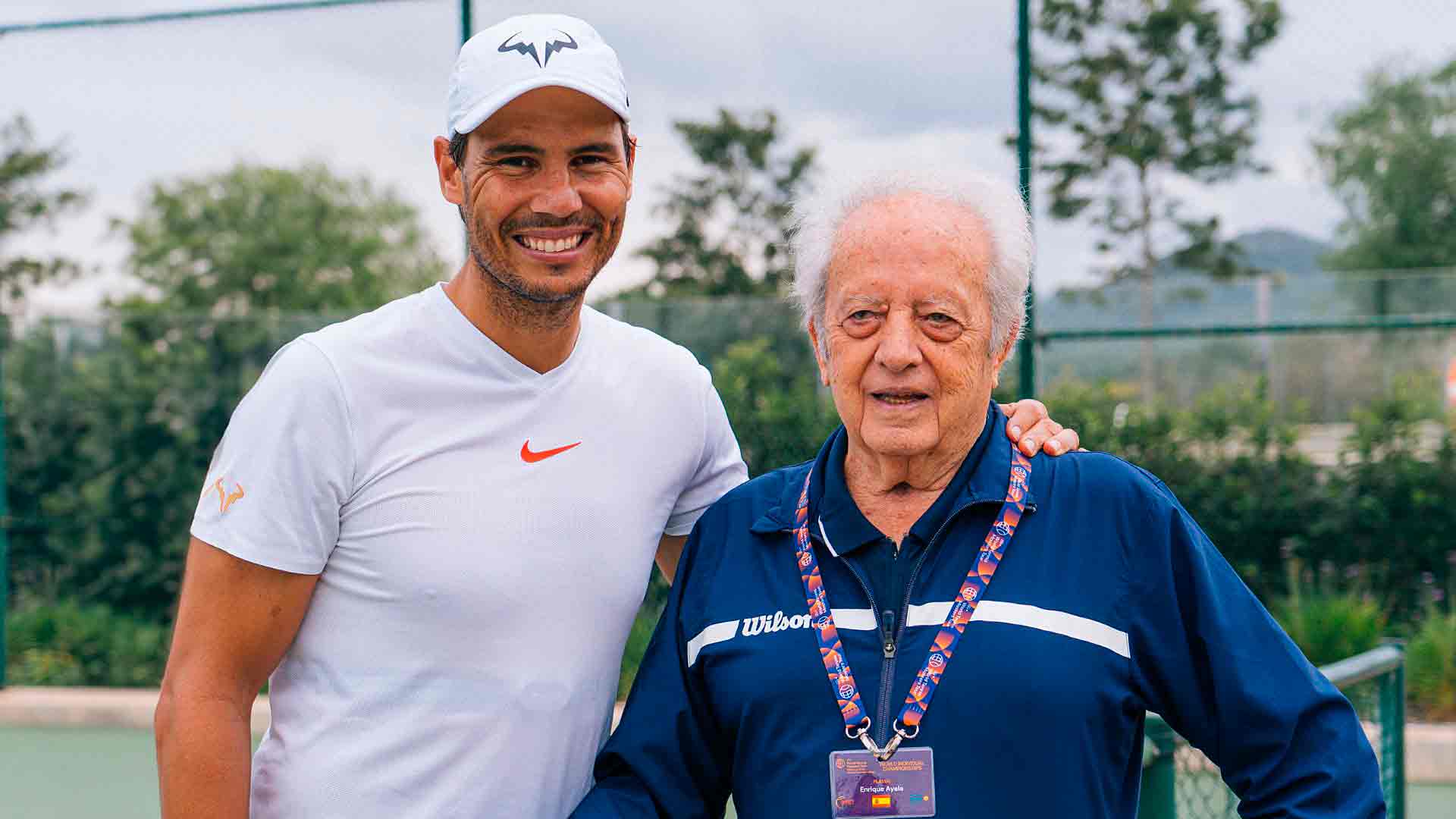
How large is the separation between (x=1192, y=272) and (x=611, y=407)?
599cm

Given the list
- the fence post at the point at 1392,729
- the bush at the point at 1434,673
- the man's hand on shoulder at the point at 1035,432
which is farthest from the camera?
the bush at the point at 1434,673

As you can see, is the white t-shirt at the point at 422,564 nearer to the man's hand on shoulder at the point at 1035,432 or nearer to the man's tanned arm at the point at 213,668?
the man's tanned arm at the point at 213,668

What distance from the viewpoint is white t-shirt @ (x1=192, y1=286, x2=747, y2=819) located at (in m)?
2.06

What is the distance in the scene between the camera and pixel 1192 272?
7.62 meters

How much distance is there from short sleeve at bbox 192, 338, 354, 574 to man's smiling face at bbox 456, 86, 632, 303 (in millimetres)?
323

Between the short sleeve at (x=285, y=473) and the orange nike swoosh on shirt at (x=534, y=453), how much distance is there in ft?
0.86

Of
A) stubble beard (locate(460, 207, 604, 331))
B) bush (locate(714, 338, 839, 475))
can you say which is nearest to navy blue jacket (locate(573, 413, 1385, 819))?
stubble beard (locate(460, 207, 604, 331))

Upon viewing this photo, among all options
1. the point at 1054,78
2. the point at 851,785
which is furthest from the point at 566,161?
the point at 1054,78

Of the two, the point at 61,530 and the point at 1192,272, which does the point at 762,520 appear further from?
the point at 61,530

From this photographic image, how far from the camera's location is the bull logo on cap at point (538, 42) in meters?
2.15

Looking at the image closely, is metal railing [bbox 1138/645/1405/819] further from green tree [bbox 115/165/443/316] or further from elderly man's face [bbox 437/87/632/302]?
green tree [bbox 115/165/443/316]

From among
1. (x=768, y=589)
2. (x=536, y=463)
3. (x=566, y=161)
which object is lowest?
(x=768, y=589)

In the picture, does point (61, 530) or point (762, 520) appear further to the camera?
point (61, 530)

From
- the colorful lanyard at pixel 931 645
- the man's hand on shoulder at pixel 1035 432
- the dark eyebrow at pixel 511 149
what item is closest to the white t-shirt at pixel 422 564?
the dark eyebrow at pixel 511 149
